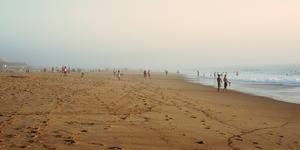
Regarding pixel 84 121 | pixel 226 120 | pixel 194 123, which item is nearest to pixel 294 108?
pixel 226 120

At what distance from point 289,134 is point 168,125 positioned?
14.6 ft

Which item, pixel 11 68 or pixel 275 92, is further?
pixel 11 68

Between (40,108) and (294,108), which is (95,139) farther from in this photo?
(294,108)

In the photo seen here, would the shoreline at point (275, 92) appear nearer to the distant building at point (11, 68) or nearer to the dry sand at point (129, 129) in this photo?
the dry sand at point (129, 129)

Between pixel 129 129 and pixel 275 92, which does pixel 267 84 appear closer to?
pixel 275 92

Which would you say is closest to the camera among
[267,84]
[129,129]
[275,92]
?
[129,129]

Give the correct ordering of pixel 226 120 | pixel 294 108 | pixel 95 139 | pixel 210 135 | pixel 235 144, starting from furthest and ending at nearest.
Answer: pixel 294 108
pixel 226 120
pixel 210 135
pixel 235 144
pixel 95 139

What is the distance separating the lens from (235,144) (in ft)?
27.3

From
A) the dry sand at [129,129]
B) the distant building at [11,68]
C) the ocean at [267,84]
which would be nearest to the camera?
the dry sand at [129,129]

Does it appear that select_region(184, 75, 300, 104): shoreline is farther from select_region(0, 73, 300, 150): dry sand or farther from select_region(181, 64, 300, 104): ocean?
select_region(0, 73, 300, 150): dry sand

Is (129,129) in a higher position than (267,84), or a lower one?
higher

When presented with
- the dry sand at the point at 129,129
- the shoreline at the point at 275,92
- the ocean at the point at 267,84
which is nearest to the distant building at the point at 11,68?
the ocean at the point at 267,84

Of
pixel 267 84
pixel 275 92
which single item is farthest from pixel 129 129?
pixel 267 84

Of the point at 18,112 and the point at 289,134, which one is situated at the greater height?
the point at 18,112
